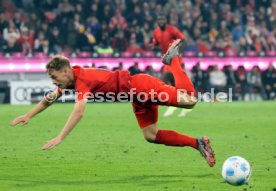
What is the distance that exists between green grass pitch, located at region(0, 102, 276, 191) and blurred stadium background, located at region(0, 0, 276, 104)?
17.8 feet

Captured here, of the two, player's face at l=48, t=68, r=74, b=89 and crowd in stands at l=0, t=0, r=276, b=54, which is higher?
crowd in stands at l=0, t=0, r=276, b=54

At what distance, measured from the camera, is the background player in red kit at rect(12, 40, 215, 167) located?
34.4ft

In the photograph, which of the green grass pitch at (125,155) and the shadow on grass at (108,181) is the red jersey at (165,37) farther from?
the shadow on grass at (108,181)

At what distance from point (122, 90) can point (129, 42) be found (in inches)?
791

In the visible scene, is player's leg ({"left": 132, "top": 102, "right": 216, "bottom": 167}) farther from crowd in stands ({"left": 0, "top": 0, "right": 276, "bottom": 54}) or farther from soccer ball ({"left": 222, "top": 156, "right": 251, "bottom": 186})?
crowd in stands ({"left": 0, "top": 0, "right": 276, "bottom": 54})

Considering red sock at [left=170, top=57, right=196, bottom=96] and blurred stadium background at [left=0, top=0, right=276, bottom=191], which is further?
red sock at [left=170, top=57, right=196, bottom=96]

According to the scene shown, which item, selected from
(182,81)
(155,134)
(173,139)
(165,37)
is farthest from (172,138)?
(165,37)

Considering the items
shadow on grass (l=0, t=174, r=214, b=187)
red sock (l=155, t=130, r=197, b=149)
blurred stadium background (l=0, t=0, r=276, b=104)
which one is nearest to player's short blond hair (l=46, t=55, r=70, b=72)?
shadow on grass (l=0, t=174, r=214, b=187)

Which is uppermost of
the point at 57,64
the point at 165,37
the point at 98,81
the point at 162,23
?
the point at 162,23

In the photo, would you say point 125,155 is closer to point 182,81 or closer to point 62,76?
point 182,81

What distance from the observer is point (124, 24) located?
103 feet

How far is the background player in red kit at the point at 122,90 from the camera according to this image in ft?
34.4

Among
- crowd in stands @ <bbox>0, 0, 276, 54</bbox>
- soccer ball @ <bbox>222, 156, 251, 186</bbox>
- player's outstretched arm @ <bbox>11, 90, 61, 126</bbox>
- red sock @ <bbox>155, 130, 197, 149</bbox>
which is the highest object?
crowd in stands @ <bbox>0, 0, 276, 54</bbox>

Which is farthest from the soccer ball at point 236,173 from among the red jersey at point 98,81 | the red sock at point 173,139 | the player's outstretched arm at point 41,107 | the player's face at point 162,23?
the player's face at point 162,23
